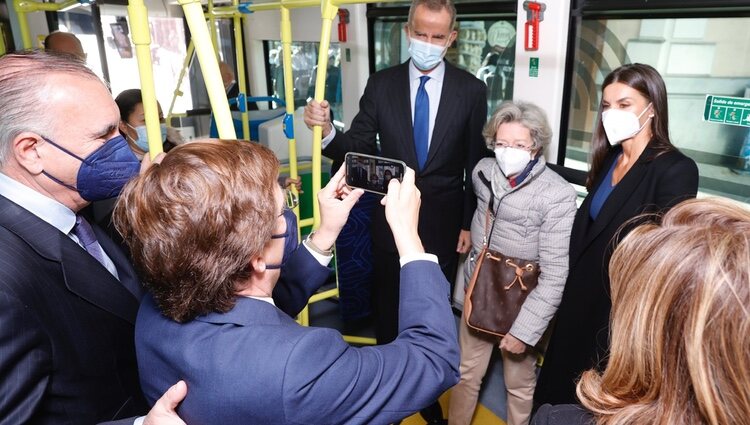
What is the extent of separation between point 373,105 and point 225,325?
1.81 m

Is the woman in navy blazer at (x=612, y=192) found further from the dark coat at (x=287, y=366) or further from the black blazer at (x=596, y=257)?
the dark coat at (x=287, y=366)

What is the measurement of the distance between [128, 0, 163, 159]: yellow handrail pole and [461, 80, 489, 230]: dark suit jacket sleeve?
1.64m

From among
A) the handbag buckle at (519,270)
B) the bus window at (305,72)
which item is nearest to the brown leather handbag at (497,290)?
the handbag buckle at (519,270)

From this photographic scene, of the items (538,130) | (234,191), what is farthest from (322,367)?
(538,130)

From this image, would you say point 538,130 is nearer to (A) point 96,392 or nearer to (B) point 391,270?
(B) point 391,270

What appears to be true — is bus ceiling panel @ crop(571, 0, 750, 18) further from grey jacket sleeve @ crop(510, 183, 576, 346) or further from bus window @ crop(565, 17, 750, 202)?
grey jacket sleeve @ crop(510, 183, 576, 346)

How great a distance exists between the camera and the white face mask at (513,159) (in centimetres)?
212

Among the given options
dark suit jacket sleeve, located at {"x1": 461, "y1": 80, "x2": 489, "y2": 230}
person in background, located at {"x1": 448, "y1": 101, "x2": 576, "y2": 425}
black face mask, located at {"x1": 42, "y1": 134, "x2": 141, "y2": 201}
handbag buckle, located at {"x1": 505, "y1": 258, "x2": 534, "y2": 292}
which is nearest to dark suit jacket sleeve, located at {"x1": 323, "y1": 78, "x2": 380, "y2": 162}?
dark suit jacket sleeve, located at {"x1": 461, "y1": 80, "x2": 489, "y2": 230}

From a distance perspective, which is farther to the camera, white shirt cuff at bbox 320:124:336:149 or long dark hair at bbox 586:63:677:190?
white shirt cuff at bbox 320:124:336:149

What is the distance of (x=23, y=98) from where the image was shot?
3.71 feet

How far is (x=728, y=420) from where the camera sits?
0.71 meters

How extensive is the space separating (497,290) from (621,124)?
83 cm

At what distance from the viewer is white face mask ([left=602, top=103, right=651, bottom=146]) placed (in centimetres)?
193

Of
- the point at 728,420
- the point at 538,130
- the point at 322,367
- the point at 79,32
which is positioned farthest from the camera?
the point at 79,32
